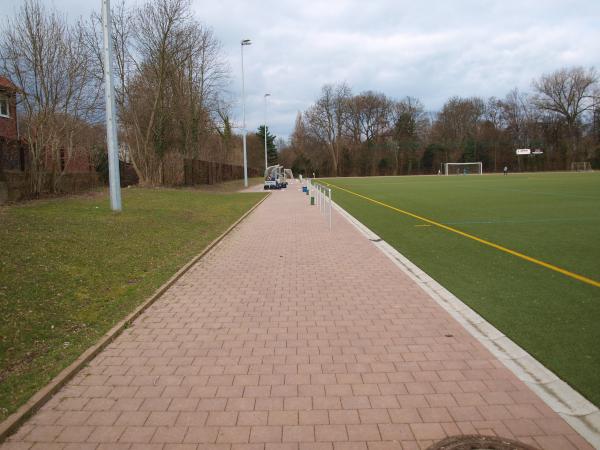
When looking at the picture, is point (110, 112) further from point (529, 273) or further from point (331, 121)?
point (331, 121)

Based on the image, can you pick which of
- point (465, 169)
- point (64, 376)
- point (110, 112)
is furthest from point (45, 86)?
point (465, 169)

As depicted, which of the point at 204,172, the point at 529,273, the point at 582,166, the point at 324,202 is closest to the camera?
the point at 529,273

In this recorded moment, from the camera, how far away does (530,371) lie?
4172mm

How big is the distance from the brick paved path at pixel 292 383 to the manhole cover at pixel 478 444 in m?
0.09

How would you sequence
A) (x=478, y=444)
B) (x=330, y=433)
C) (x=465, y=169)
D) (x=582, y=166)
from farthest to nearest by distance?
(x=465, y=169) < (x=582, y=166) < (x=330, y=433) < (x=478, y=444)

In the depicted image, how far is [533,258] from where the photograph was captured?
9062mm

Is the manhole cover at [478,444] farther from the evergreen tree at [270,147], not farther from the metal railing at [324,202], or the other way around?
the evergreen tree at [270,147]

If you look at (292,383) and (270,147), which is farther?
(270,147)

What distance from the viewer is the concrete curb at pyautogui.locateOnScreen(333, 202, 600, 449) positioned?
338cm

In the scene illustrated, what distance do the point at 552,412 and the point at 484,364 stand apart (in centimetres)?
89

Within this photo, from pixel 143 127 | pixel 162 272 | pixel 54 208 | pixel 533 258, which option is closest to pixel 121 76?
pixel 143 127

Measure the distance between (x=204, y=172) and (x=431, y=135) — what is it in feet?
231

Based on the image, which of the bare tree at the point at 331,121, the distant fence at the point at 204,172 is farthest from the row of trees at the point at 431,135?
the distant fence at the point at 204,172

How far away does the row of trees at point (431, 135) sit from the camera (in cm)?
8675
